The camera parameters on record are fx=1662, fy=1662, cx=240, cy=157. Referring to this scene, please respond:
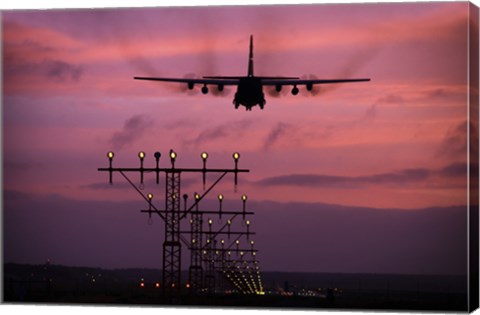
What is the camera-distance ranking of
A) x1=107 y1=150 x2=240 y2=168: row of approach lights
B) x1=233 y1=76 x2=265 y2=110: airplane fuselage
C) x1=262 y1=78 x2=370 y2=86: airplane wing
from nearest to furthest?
x1=262 y1=78 x2=370 y2=86: airplane wing → x1=233 y1=76 x2=265 y2=110: airplane fuselage → x1=107 y1=150 x2=240 y2=168: row of approach lights

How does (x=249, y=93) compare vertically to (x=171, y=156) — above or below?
above

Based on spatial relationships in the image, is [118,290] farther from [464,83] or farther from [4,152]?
[464,83]

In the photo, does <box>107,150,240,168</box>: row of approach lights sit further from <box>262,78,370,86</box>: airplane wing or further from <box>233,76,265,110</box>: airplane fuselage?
<box>262,78,370,86</box>: airplane wing

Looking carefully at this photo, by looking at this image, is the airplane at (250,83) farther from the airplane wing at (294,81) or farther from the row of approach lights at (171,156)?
the row of approach lights at (171,156)

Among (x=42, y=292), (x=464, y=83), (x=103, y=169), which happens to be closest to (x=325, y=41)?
(x=464, y=83)

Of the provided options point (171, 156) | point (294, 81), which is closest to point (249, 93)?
point (294, 81)

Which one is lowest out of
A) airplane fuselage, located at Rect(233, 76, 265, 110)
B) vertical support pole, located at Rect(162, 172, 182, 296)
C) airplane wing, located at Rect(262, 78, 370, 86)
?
vertical support pole, located at Rect(162, 172, 182, 296)

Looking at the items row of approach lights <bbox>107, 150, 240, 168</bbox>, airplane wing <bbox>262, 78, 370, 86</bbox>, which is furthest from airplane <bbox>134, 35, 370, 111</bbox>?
row of approach lights <bbox>107, 150, 240, 168</bbox>

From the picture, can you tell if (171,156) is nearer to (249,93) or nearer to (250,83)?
(250,83)
